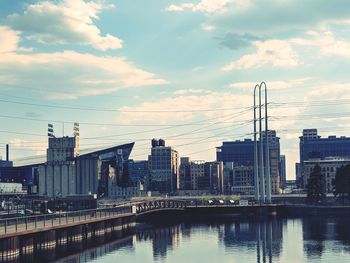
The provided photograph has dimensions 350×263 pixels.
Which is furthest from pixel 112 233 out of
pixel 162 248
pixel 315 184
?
pixel 315 184

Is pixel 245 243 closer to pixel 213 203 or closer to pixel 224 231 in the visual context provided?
pixel 224 231

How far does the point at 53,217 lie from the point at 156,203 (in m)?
63.6

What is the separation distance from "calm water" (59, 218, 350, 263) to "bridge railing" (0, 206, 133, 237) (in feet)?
19.4

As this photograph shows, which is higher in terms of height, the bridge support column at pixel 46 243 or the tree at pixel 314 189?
the tree at pixel 314 189

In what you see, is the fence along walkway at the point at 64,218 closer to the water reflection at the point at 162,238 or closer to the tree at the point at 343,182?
the water reflection at the point at 162,238

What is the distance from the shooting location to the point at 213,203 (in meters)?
166

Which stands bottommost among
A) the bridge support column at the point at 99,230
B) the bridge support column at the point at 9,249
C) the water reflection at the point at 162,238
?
the water reflection at the point at 162,238

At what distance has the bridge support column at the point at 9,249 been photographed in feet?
217

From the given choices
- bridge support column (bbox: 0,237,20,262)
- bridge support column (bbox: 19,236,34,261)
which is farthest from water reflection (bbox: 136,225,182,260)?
bridge support column (bbox: 0,237,20,262)

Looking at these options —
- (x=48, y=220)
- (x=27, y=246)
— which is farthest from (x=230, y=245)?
(x=27, y=246)

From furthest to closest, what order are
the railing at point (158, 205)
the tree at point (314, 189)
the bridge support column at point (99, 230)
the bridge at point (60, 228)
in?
the tree at point (314, 189) → the railing at point (158, 205) → the bridge support column at point (99, 230) → the bridge at point (60, 228)

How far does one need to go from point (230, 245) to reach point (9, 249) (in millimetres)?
33881

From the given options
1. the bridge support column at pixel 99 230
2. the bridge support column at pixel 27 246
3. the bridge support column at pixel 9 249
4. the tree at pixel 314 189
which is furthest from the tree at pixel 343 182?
the bridge support column at pixel 9 249

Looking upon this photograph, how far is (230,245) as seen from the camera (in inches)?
3494
